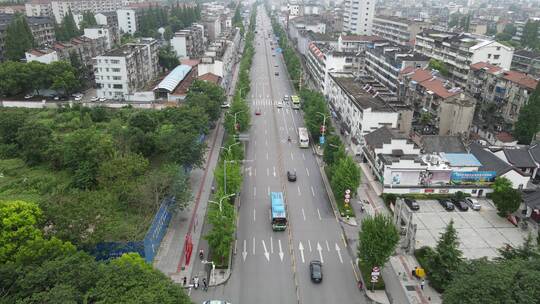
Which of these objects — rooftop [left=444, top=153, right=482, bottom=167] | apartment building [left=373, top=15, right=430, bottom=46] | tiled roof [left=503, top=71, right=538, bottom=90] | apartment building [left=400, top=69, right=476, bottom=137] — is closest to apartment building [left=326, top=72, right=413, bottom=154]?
apartment building [left=400, top=69, right=476, bottom=137]

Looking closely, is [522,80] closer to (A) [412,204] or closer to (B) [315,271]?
(A) [412,204]

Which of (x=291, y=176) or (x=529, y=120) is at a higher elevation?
(x=529, y=120)

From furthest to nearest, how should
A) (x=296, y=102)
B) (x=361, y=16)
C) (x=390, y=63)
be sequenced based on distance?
1. (x=361, y=16)
2. (x=390, y=63)
3. (x=296, y=102)

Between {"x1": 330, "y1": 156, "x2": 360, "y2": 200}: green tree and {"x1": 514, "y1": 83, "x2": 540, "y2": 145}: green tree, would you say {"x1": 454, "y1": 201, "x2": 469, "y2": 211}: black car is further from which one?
{"x1": 514, "y1": 83, "x2": 540, "y2": 145}: green tree

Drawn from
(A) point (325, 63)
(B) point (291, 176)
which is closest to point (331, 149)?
(B) point (291, 176)

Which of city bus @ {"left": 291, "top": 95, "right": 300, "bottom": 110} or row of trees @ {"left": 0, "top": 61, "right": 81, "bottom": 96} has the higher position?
row of trees @ {"left": 0, "top": 61, "right": 81, "bottom": 96}

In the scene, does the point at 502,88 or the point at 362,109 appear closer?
the point at 362,109
